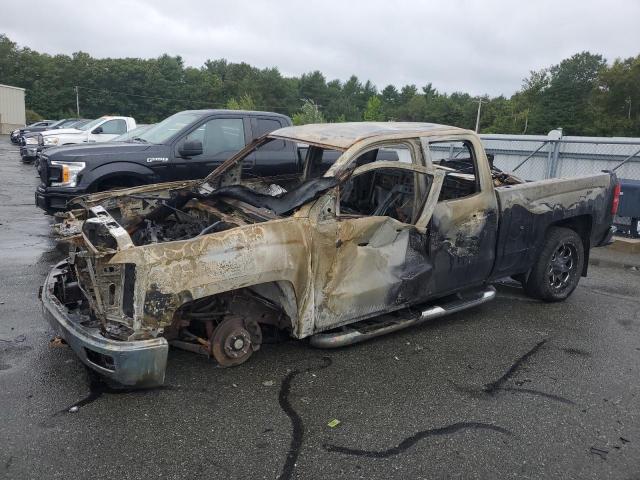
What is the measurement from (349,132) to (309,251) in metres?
1.25

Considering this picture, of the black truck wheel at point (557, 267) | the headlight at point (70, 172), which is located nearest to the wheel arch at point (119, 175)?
the headlight at point (70, 172)

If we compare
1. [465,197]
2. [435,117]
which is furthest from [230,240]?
[435,117]

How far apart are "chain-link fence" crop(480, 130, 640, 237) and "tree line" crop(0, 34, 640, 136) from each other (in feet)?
156

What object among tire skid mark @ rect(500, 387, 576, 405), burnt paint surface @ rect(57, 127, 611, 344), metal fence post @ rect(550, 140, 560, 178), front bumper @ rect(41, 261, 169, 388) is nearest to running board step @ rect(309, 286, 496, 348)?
burnt paint surface @ rect(57, 127, 611, 344)

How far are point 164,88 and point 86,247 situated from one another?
300 feet

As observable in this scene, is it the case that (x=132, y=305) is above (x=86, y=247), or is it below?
below

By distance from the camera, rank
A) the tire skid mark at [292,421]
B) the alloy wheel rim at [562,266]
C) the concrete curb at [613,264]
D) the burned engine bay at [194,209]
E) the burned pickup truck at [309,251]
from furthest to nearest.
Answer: the concrete curb at [613,264], the alloy wheel rim at [562,266], the burned engine bay at [194,209], the burned pickup truck at [309,251], the tire skid mark at [292,421]

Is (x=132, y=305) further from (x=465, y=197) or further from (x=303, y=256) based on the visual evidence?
(x=465, y=197)

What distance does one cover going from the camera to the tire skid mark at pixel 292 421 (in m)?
2.84

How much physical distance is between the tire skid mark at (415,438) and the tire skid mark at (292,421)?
178 mm

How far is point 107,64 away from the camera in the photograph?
282 feet

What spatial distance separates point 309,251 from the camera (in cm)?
374

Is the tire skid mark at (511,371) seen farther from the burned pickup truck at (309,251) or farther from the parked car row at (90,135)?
the parked car row at (90,135)

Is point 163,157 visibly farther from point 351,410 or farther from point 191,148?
point 351,410
